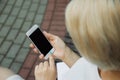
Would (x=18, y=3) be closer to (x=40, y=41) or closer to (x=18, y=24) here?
(x=18, y=24)

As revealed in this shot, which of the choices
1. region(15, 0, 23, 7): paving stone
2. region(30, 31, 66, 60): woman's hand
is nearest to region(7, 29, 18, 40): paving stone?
region(15, 0, 23, 7): paving stone

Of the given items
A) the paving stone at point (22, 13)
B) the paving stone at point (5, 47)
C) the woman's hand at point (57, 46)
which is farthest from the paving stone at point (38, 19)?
the woman's hand at point (57, 46)

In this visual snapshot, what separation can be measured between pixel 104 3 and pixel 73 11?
17cm

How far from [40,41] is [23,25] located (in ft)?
6.40

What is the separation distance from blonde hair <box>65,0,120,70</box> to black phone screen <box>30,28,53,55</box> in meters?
0.99

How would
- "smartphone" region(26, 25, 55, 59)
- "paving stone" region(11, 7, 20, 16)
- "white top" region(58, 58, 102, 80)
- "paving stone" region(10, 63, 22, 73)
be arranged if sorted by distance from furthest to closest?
"paving stone" region(11, 7, 20, 16), "paving stone" region(10, 63, 22, 73), "smartphone" region(26, 25, 55, 59), "white top" region(58, 58, 102, 80)

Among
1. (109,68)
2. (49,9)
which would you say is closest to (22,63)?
(49,9)

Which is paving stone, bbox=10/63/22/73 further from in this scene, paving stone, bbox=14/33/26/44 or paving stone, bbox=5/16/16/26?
paving stone, bbox=5/16/16/26

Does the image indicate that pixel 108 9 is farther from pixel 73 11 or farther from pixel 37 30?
pixel 37 30

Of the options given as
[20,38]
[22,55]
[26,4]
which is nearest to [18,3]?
[26,4]

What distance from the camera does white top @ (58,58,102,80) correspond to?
6.88 ft

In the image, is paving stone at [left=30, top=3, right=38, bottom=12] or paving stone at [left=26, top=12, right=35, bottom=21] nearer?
paving stone at [left=26, top=12, right=35, bottom=21]

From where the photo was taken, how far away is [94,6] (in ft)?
4.78

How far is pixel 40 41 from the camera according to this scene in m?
2.57
